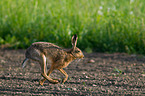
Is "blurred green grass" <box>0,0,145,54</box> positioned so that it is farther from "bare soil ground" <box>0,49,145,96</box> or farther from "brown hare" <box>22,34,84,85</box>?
"brown hare" <box>22,34,84,85</box>

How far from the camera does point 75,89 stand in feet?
13.1

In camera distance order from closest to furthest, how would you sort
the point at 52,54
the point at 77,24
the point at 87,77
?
the point at 52,54 < the point at 87,77 < the point at 77,24

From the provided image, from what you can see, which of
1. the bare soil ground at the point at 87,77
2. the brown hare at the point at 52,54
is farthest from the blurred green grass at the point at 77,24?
the brown hare at the point at 52,54

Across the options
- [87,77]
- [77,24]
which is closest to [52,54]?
[87,77]

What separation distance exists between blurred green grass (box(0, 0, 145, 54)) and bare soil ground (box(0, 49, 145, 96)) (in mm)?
482

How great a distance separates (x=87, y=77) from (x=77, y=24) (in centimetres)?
309

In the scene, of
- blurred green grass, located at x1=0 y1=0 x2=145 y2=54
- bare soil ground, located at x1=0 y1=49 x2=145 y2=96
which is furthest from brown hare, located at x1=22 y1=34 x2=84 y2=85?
blurred green grass, located at x1=0 y1=0 x2=145 y2=54

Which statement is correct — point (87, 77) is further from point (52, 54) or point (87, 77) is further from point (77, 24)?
point (77, 24)

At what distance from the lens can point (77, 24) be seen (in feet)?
25.2

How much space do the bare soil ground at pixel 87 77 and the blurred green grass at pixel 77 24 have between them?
48cm

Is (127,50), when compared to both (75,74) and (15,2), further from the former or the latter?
(15,2)

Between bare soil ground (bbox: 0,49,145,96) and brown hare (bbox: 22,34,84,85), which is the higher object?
brown hare (bbox: 22,34,84,85)

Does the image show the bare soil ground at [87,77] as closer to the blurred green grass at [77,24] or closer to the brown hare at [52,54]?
the brown hare at [52,54]

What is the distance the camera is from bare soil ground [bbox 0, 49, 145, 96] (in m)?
3.94
